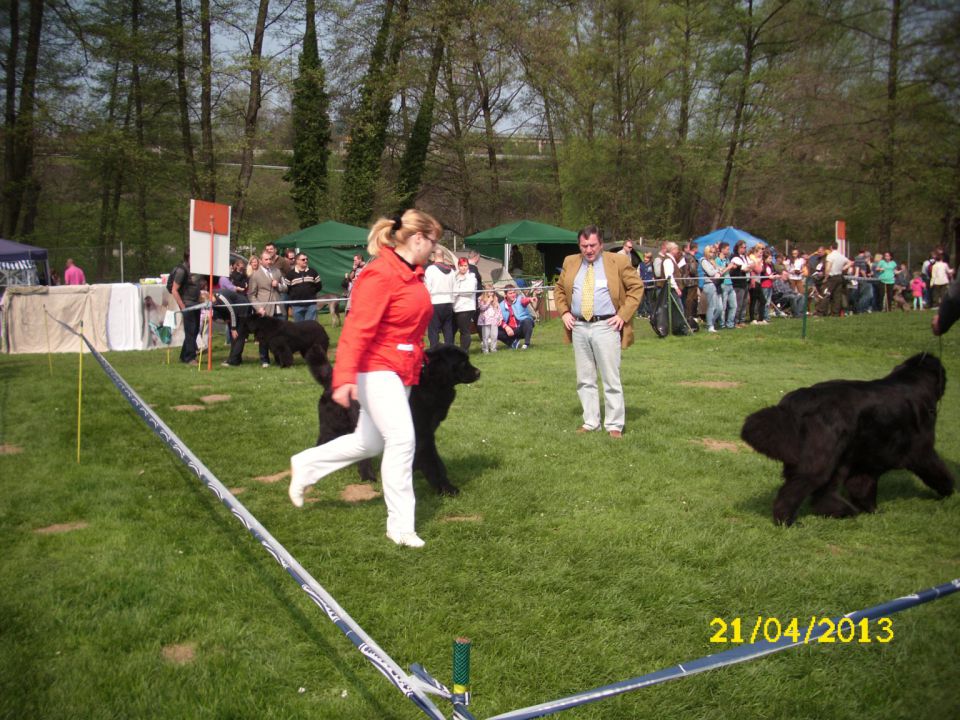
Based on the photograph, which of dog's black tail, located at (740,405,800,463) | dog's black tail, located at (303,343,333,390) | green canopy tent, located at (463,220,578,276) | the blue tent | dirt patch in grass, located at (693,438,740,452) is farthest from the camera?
the blue tent

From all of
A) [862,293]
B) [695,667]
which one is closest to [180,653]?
[695,667]

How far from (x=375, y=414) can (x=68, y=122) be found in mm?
27002

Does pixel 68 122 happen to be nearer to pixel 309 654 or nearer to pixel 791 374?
pixel 791 374

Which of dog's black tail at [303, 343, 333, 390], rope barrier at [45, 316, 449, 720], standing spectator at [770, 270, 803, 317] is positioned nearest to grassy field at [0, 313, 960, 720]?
rope barrier at [45, 316, 449, 720]

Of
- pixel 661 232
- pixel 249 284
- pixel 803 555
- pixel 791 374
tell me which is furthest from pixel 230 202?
pixel 803 555

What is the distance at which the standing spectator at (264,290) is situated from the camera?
1344 cm

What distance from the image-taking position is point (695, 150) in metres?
→ 36.5

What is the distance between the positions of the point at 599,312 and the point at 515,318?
26.4 feet

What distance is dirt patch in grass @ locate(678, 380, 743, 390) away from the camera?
10.6 meters

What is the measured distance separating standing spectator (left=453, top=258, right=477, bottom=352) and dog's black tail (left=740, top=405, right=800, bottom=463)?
904 centimetres

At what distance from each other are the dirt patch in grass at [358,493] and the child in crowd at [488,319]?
356 inches

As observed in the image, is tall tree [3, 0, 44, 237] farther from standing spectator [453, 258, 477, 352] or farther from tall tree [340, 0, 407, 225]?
standing spectator [453, 258, 477, 352]

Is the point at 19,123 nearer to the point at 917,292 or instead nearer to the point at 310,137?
the point at 310,137

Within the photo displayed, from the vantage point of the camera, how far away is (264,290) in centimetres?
1451
